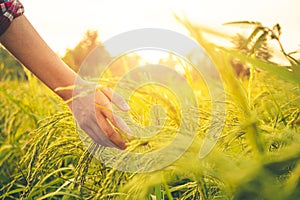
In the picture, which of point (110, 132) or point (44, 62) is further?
point (44, 62)

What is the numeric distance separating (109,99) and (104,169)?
0.19 m

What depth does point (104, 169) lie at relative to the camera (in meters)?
1.10

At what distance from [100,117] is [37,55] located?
0.31 m

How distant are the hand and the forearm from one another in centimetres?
11

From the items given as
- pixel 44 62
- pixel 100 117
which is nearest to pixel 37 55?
pixel 44 62

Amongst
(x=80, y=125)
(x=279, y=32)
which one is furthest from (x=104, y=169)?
(x=279, y=32)

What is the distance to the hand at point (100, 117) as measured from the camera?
3.37 feet

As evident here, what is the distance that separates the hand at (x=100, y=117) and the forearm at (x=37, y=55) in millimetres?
109

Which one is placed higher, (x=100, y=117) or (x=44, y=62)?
(x=44, y=62)

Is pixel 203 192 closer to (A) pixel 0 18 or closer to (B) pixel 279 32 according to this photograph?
(B) pixel 279 32

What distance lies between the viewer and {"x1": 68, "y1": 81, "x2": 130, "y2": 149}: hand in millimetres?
1027

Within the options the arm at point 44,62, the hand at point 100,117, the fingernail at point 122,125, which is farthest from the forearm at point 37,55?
the fingernail at point 122,125

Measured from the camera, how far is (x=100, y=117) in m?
1.08

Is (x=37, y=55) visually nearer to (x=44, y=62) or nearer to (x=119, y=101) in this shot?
(x=44, y=62)
